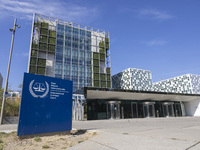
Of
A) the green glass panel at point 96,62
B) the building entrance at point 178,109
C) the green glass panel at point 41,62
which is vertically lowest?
the building entrance at point 178,109

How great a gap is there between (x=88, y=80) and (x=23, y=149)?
47.9m

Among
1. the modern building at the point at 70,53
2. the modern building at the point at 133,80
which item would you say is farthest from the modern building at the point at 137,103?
the modern building at the point at 133,80

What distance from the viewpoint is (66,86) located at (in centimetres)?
738

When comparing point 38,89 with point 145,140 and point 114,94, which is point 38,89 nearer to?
point 145,140

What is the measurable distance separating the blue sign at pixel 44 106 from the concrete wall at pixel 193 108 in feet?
106

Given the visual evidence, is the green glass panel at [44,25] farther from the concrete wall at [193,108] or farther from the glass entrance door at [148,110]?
the concrete wall at [193,108]

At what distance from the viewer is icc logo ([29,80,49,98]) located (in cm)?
616

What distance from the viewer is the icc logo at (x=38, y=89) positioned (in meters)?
6.16

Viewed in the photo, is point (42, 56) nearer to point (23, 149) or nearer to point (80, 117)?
point (80, 117)

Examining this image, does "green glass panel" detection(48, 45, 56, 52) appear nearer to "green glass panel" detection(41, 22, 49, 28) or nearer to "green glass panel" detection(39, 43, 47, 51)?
"green glass panel" detection(39, 43, 47, 51)

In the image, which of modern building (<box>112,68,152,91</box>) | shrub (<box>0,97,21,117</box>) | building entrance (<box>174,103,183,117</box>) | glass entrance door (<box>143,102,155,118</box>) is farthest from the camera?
modern building (<box>112,68,152,91</box>)

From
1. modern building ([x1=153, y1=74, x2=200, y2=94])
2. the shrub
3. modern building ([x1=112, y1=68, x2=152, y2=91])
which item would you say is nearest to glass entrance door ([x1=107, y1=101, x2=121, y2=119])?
the shrub

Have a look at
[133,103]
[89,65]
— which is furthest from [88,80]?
[133,103]

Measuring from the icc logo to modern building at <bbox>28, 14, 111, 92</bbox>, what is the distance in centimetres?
4161
